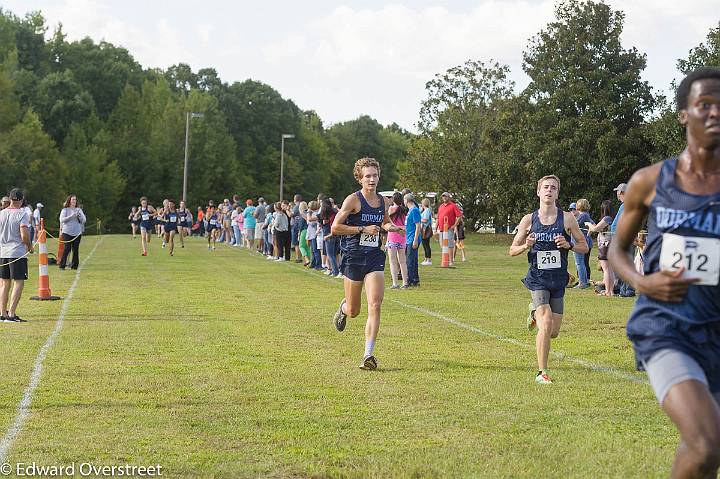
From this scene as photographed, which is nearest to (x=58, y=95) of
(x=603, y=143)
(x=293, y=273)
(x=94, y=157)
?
(x=94, y=157)

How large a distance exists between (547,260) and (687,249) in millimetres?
5581

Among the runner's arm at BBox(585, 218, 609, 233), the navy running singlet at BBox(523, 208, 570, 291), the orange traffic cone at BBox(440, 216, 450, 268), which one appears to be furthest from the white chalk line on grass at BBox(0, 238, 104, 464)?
the orange traffic cone at BBox(440, 216, 450, 268)

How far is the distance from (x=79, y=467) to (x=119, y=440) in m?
0.82

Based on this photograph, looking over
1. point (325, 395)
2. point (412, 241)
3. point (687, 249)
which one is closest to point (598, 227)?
point (412, 241)

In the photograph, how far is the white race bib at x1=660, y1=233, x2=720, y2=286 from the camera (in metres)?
4.43

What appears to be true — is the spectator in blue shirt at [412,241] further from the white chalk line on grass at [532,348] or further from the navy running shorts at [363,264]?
the navy running shorts at [363,264]

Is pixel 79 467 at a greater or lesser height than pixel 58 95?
lesser

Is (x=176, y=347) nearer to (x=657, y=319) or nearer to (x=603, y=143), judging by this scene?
(x=657, y=319)

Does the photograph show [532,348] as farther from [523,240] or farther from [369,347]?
[523,240]

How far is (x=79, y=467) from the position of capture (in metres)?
6.65

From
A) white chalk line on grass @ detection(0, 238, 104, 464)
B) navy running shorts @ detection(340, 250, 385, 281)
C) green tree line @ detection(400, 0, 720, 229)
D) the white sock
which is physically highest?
green tree line @ detection(400, 0, 720, 229)

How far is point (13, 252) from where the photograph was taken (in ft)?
50.2

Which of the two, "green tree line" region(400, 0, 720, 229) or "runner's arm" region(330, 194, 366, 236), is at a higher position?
"green tree line" region(400, 0, 720, 229)

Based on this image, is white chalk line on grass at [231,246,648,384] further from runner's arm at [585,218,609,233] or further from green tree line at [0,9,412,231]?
green tree line at [0,9,412,231]
